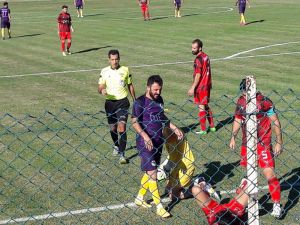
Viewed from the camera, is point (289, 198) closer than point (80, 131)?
Yes

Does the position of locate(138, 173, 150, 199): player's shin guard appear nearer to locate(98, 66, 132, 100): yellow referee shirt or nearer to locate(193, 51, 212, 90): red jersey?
locate(98, 66, 132, 100): yellow referee shirt

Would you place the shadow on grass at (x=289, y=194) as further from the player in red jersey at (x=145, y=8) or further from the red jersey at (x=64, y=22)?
the player in red jersey at (x=145, y=8)

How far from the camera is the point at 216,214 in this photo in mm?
7914

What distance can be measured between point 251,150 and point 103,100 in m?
9.76

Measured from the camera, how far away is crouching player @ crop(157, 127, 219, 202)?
30.6 ft

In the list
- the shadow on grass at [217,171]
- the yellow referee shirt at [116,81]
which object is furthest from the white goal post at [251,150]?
the yellow referee shirt at [116,81]

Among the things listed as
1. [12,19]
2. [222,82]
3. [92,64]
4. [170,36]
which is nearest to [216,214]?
[222,82]

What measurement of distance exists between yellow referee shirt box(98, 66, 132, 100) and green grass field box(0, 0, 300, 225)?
1138 mm

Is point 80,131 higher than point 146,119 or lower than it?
lower

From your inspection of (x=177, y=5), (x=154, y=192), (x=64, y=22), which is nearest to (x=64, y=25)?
(x=64, y=22)

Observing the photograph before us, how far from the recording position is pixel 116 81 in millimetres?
11680

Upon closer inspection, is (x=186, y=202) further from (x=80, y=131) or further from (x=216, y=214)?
(x=80, y=131)

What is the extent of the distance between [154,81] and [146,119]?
2.00 feet

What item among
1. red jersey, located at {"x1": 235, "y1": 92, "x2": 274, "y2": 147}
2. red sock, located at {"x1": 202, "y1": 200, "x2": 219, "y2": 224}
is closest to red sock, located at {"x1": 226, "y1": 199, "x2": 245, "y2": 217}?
red sock, located at {"x1": 202, "y1": 200, "x2": 219, "y2": 224}
